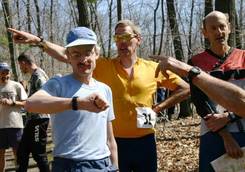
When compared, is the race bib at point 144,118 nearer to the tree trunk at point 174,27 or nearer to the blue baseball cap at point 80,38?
the blue baseball cap at point 80,38

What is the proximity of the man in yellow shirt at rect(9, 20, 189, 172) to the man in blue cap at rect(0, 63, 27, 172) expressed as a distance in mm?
3118

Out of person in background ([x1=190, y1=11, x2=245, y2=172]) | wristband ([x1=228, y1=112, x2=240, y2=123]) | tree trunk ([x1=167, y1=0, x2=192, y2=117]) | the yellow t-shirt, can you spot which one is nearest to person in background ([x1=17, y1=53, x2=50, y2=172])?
the yellow t-shirt

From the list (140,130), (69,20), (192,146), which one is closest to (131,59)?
(140,130)

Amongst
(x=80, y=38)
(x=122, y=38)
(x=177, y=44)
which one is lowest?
(x=80, y=38)

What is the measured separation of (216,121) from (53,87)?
4.05ft

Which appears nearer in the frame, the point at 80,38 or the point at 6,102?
the point at 80,38

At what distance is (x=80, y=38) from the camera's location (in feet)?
9.89

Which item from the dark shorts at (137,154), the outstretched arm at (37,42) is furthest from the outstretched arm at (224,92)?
the outstretched arm at (37,42)

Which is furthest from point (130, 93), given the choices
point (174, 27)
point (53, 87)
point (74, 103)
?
point (174, 27)

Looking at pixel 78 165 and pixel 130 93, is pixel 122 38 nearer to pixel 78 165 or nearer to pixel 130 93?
pixel 130 93

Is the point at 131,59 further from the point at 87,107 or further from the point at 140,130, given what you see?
the point at 87,107

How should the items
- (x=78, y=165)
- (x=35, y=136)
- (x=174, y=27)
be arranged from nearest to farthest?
(x=78, y=165), (x=35, y=136), (x=174, y=27)

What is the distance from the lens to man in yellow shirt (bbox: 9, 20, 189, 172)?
3904mm

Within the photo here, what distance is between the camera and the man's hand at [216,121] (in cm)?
331
